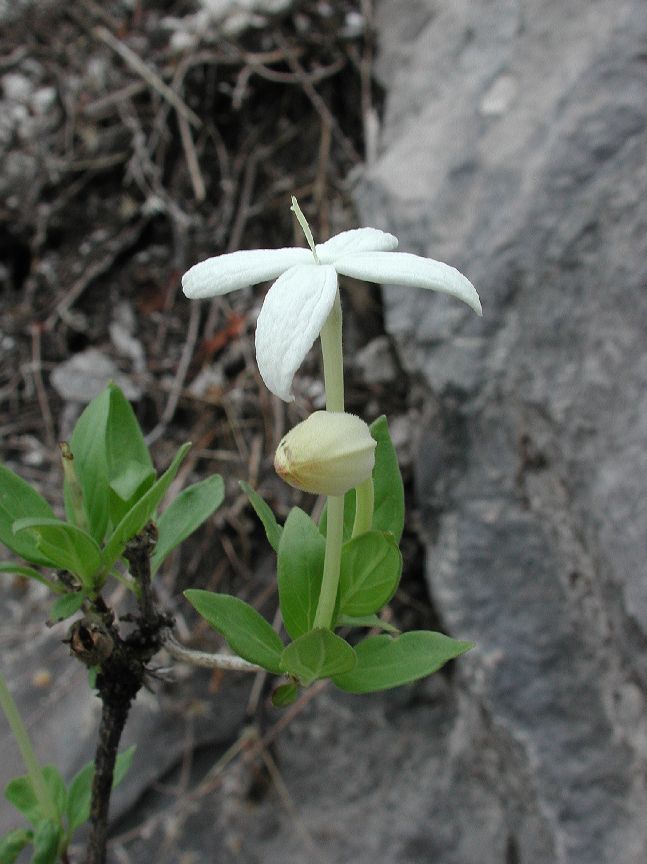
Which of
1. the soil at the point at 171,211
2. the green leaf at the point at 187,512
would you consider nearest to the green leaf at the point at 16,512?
the green leaf at the point at 187,512

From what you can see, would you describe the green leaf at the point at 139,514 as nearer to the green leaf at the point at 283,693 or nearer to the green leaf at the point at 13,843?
the green leaf at the point at 283,693

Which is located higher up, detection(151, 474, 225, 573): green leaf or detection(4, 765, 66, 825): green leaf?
detection(151, 474, 225, 573): green leaf

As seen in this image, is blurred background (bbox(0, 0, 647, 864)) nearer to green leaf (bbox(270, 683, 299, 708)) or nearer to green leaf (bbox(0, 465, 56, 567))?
green leaf (bbox(270, 683, 299, 708))

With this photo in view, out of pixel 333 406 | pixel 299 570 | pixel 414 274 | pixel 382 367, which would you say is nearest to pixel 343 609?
pixel 299 570

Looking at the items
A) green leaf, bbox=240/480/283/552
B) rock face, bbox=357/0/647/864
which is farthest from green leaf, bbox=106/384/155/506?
rock face, bbox=357/0/647/864

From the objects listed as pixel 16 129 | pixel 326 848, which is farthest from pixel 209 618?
pixel 16 129

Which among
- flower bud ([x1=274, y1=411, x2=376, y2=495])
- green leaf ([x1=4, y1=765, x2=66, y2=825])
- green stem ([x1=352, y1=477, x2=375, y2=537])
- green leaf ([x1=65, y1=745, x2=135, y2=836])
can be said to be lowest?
green leaf ([x1=65, y1=745, x2=135, y2=836])

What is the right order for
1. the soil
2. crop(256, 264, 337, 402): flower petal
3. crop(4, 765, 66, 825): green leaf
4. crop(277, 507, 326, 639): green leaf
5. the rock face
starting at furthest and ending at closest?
the soil
the rock face
crop(4, 765, 66, 825): green leaf
crop(277, 507, 326, 639): green leaf
crop(256, 264, 337, 402): flower petal
